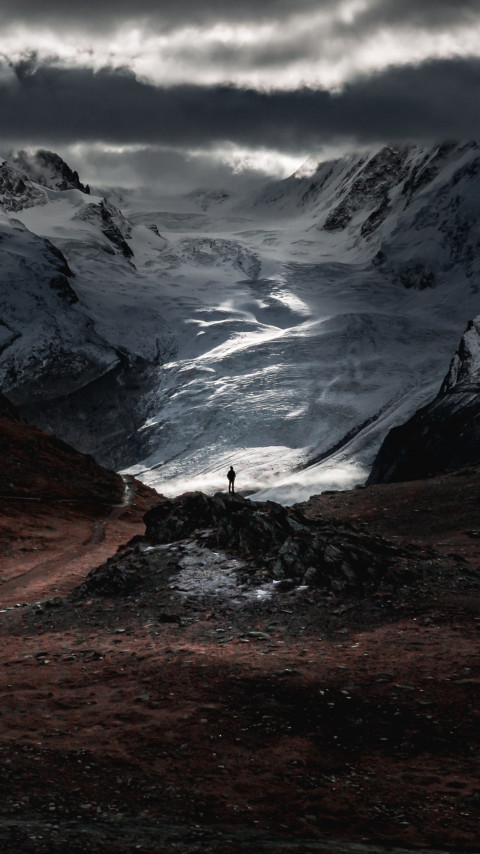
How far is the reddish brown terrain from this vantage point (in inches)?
444

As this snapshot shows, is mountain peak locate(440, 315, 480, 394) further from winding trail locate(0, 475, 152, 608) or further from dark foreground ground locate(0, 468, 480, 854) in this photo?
dark foreground ground locate(0, 468, 480, 854)

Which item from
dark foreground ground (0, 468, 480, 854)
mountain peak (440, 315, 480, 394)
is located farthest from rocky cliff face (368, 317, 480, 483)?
→ dark foreground ground (0, 468, 480, 854)

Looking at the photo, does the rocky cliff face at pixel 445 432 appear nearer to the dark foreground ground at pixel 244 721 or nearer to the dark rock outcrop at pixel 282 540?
the dark rock outcrop at pixel 282 540

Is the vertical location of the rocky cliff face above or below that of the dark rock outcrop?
above

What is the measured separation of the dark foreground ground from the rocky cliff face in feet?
285

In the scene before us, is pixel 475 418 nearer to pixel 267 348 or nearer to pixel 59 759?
pixel 267 348

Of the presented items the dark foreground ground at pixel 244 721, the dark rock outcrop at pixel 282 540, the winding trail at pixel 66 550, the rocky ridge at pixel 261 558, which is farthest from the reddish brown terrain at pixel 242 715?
the winding trail at pixel 66 550

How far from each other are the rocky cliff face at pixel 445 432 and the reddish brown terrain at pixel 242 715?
86323 mm

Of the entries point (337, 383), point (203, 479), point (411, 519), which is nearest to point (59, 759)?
point (411, 519)

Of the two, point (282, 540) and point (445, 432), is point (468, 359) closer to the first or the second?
point (445, 432)

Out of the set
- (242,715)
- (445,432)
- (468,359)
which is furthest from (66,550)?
(468,359)

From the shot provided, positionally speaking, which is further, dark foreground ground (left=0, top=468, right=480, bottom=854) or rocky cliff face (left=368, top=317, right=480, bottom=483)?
rocky cliff face (left=368, top=317, right=480, bottom=483)

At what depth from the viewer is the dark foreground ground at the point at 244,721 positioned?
11250mm

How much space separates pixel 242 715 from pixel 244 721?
230 mm
